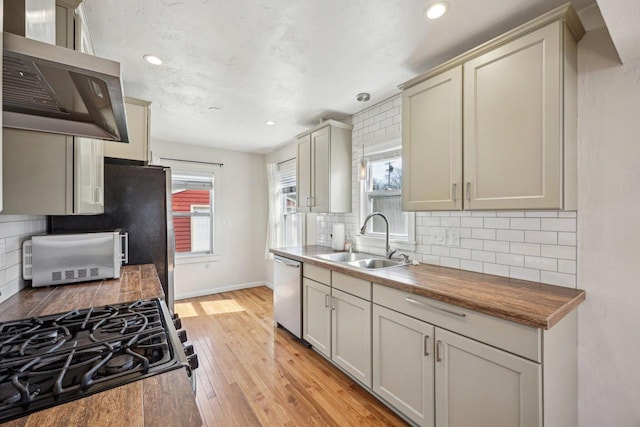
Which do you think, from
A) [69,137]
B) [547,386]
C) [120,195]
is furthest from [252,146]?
[547,386]

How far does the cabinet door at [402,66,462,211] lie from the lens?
5.92 feet

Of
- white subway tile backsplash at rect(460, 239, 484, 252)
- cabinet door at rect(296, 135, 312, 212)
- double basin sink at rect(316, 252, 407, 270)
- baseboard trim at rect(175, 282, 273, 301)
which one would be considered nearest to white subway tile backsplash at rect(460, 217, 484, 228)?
white subway tile backsplash at rect(460, 239, 484, 252)

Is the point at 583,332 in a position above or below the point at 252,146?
below

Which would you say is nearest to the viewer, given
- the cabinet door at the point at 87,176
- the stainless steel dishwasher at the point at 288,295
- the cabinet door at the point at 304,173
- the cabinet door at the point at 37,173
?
the cabinet door at the point at 37,173

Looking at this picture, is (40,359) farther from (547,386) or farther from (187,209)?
(187,209)

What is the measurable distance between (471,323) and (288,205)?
3.66 meters

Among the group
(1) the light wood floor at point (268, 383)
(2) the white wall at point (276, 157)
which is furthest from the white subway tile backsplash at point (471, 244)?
(2) the white wall at point (276, 157)

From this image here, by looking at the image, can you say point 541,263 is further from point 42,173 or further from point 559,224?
point 42,173

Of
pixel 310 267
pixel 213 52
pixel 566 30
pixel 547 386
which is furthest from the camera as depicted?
pixel 310 267

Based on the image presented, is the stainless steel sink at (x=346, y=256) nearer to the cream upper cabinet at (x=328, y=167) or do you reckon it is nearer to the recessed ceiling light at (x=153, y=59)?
the cream upper cabinet at (x=328, y=167)

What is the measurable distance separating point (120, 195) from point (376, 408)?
2.59 m

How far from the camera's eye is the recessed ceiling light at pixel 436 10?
1493 millimetres

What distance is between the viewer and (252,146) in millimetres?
4633

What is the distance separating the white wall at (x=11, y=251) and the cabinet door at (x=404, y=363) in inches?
83.3
